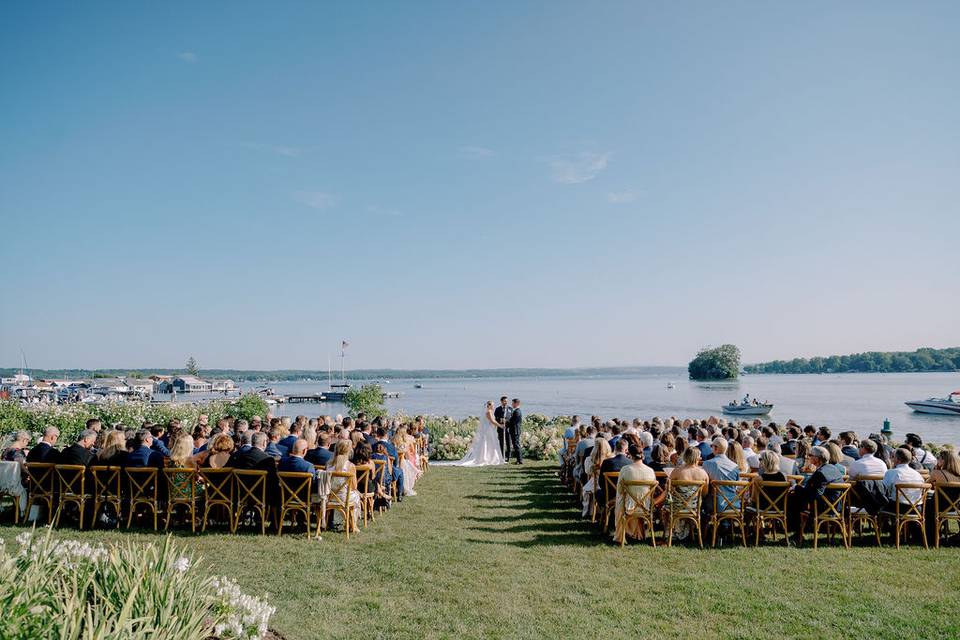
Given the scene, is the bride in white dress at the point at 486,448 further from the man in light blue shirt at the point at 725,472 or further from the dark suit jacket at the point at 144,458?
the dark suit jacket at the point at 144,458

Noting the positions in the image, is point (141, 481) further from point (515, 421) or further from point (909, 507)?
point (909, 507)

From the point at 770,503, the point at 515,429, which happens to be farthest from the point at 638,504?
the point at 515,429

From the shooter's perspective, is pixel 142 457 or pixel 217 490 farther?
pixel 142 457

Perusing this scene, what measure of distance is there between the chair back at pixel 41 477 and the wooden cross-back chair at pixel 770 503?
10261mm

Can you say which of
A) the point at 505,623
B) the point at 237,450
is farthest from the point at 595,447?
the point at 237,450

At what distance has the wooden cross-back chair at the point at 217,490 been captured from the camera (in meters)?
8.95

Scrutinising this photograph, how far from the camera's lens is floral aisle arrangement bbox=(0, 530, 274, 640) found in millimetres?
3574

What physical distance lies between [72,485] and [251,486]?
2.72m

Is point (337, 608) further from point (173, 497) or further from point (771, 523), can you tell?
point (771, 523)

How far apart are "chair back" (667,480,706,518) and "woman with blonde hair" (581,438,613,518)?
138 centimetres

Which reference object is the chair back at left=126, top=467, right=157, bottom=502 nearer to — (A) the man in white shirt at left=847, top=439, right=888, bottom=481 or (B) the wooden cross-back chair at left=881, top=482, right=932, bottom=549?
(A) the man in white shirt at left=847, top=439, right=888, bottom=481

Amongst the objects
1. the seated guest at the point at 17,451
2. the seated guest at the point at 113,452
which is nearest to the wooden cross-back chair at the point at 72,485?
the seated guest at the point at 113,452

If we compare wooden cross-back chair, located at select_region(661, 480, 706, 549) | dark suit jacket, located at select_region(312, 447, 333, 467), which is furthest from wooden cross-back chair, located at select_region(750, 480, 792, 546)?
dark suit jacket, located at select_region(312, 447, 333, 467)

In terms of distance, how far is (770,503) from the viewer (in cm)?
865
